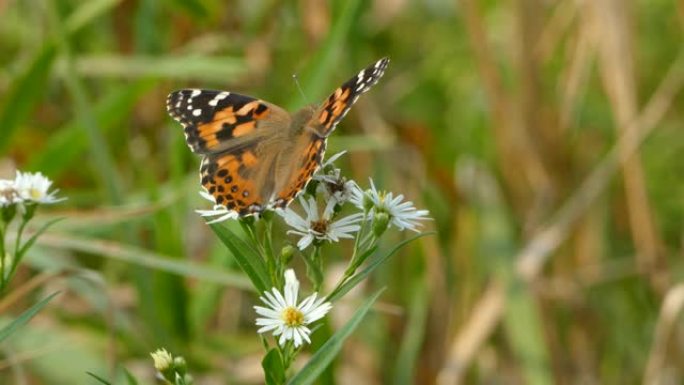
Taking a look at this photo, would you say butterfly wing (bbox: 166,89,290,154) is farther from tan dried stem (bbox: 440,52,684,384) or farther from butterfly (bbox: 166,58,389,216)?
tan dried stem (bbox: 440,52,684,384)

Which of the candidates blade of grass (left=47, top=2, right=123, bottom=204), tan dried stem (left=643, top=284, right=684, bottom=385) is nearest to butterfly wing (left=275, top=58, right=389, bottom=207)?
→ blade of grass (left=47, top=2, right=123, bottom=204)

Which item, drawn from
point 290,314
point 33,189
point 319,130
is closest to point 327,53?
point 319,130

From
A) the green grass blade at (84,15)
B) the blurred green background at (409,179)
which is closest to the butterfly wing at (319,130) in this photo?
the blurred green background at (409,179)

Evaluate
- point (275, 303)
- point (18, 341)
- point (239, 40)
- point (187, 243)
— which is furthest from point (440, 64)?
point (275, 303)

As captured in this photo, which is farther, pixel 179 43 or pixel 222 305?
pixel 179 43

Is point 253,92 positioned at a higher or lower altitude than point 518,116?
higher

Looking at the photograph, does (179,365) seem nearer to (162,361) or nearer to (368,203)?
(162,361)

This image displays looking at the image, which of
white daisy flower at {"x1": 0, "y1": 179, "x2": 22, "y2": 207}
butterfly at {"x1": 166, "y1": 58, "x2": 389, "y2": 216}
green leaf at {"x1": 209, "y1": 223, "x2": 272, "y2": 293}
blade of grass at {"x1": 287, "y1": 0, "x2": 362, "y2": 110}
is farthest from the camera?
blade of grass at {"x1": 287, "y1": 0, "x2": 362, "y2": 110}

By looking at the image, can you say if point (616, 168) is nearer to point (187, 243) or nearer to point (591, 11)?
point (591, 11)
